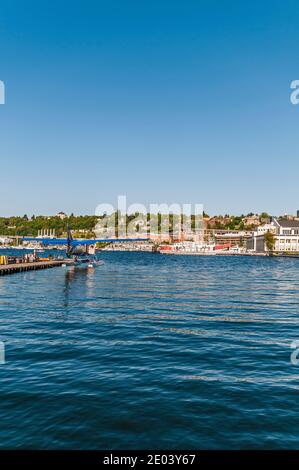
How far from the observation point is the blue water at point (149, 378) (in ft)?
41.5

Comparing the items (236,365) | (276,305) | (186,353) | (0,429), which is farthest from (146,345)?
(276,305)

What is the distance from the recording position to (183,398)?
15523 millimetres

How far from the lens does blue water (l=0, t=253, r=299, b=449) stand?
12648 millimetres

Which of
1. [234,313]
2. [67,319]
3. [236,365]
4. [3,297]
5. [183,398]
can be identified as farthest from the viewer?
[3,297]

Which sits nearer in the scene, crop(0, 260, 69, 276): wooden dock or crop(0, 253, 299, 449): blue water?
crop(0, 253, 299, 449): blue water

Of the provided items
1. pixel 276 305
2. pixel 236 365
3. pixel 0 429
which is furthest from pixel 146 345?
pixel 276 305

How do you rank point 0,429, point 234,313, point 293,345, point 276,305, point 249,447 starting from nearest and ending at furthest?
point 249,447, point 0,429, point 293,345, point 234,313, point 276,305

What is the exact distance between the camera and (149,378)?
1786 cm

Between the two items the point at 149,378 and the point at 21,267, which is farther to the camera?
the point at 21,267

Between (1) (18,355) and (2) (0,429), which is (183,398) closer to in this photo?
(2) (0,429)

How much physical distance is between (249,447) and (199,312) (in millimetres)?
22848

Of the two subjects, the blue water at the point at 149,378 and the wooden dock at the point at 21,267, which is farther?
the wooden dock at the point at 21,267

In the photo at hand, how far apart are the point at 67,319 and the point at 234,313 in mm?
13781

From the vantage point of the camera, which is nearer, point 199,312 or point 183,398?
point 183,398
